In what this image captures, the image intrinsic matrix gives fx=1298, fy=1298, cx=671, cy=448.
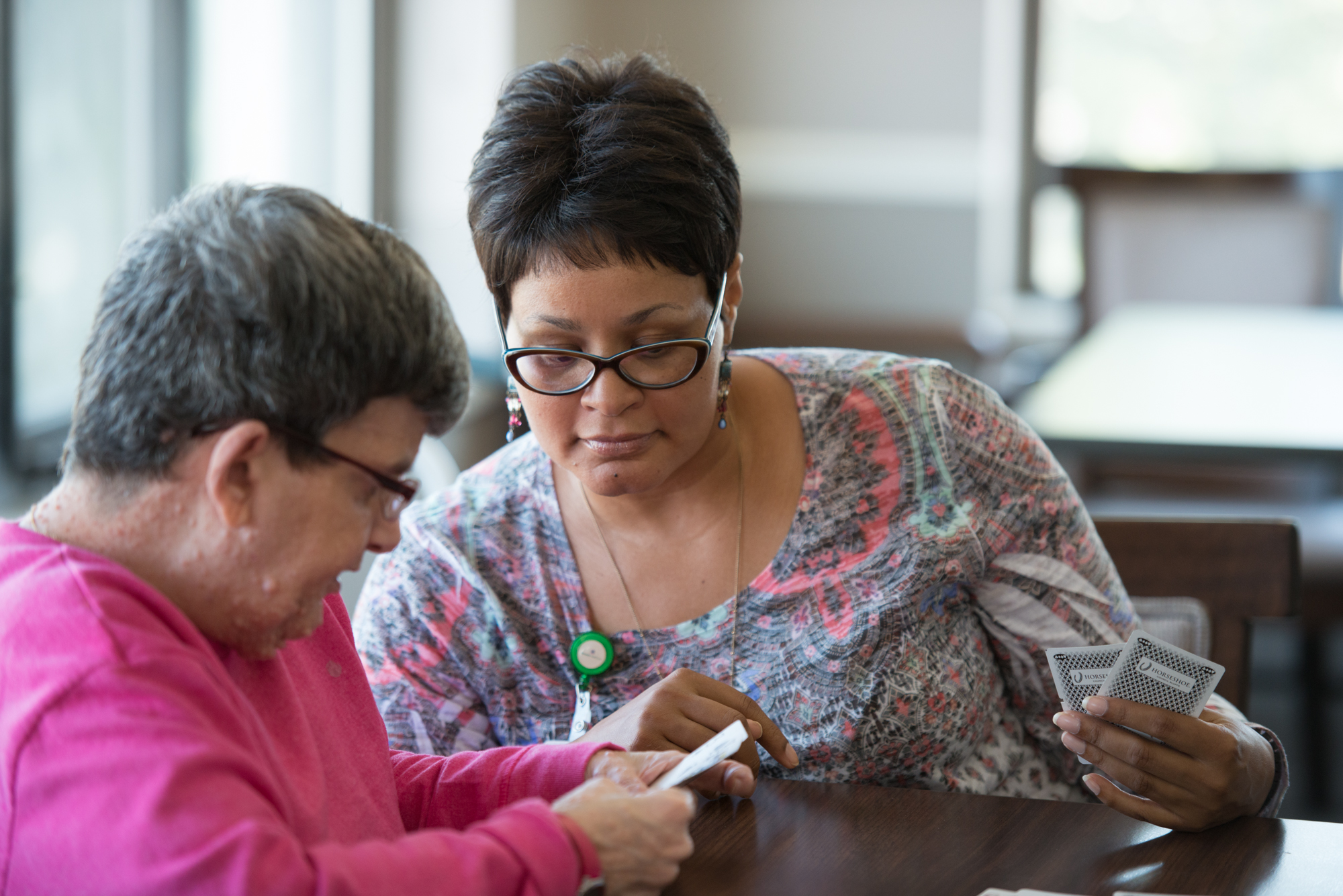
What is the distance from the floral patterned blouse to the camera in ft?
4.87

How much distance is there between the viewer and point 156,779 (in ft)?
2.53

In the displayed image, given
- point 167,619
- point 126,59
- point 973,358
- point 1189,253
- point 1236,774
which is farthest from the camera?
point 973,358

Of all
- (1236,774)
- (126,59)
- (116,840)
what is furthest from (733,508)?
(126,59)

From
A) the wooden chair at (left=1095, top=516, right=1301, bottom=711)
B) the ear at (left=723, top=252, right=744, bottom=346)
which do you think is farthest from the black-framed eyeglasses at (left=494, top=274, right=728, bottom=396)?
the wooden chair at (left=1095, top=516, right=1301, bottom=711)

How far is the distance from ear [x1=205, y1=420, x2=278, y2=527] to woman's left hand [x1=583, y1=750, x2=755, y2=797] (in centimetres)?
41

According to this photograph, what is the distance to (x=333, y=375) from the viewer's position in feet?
2.87

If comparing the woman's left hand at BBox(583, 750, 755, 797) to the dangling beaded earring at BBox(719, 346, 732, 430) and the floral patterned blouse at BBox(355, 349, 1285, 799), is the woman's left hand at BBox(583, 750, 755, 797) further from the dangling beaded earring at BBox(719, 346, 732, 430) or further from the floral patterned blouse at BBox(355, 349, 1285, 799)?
the dangling beaded earring at BBox(719, 346, 732, 430)

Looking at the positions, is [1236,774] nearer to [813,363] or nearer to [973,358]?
[813,363]

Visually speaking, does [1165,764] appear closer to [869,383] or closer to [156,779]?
[869,383]

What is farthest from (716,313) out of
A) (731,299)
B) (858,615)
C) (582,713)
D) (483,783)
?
(483,783)

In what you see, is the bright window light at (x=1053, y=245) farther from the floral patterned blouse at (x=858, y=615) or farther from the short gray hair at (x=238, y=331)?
the short gray hair at (x=238, y=331)

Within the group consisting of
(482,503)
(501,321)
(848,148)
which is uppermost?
(848,148)

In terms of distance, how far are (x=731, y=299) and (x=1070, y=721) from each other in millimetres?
649

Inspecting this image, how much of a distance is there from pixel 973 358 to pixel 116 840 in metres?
4.70
